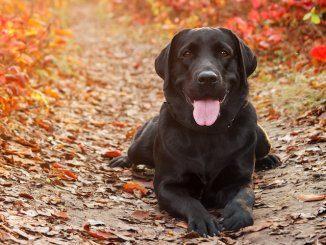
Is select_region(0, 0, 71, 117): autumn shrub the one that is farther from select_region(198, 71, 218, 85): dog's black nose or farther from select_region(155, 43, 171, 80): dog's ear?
select_region(198, 71, 218, 85): dog's black nose

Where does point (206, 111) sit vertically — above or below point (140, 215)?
above

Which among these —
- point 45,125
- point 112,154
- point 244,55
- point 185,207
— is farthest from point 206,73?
point 45,125

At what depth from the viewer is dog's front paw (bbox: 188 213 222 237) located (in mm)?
3564

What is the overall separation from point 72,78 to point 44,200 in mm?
5709

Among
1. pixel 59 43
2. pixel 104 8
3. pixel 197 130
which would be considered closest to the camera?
pixel 197 130

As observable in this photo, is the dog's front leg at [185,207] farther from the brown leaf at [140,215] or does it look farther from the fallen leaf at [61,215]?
the fallen leaf at [61,215]

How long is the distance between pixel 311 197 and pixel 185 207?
2.84 ft

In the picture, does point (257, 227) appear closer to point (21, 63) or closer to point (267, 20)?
point (21, 63)

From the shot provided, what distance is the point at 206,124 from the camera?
409 cm

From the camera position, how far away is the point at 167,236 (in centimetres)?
363

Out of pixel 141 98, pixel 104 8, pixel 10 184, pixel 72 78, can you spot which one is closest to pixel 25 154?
pixel 10 184

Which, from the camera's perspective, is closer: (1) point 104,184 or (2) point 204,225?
(2) point 204,225

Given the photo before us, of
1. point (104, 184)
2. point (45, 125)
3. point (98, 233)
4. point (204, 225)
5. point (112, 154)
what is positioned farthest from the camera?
point (45, 125)

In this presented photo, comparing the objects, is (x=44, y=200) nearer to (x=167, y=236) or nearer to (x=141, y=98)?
(x=167, y=236)
